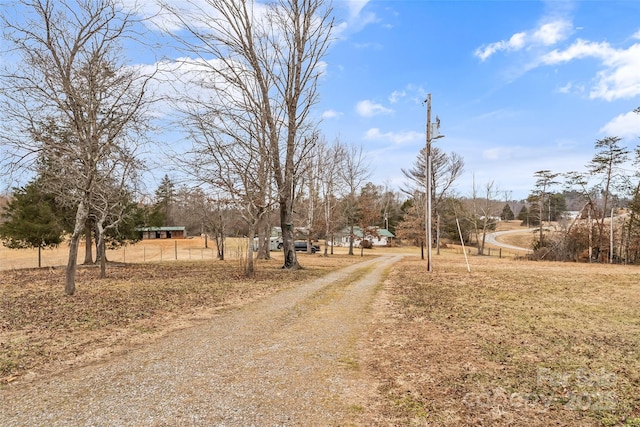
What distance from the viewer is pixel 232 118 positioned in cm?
1447

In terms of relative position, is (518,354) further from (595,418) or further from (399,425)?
(399,425)

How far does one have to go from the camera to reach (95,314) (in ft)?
23.9

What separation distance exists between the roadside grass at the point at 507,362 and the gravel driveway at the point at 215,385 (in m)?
0.51

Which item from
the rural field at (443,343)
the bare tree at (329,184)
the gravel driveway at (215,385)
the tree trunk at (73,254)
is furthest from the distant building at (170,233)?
the gravel driveway at (215,385)

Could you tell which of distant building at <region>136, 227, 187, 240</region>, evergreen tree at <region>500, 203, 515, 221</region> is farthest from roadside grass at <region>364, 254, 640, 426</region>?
evergreen tree at <region>500, 203, 515, 221</region>

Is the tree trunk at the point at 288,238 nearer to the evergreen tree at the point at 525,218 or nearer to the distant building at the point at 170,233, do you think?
the distant building at the point at 170,233

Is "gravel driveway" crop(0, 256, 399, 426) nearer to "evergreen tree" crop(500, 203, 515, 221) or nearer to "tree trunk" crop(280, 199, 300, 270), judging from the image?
"tree trunk" crop(280, 199, 300, 270)

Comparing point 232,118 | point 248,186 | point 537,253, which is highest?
point 232,118

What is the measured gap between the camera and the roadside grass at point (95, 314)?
4902 mm

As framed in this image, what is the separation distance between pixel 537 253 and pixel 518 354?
29420 millimetres

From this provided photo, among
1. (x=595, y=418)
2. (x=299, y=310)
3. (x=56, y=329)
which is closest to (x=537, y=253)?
(x=299, y=310)

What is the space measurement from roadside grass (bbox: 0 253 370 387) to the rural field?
3 cm

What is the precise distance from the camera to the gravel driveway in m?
3.15

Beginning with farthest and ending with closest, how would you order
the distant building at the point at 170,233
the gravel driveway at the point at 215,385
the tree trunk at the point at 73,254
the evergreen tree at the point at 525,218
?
the evergreen tree at the point at 525,218, the distant building at the point at 170,233, the tree trunk at the point at 73,254, the gravel driveway at the point at 215,385
